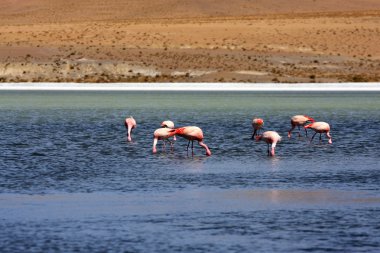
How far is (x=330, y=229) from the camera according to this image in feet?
46.9

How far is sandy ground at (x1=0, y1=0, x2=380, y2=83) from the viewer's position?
95.0 metres

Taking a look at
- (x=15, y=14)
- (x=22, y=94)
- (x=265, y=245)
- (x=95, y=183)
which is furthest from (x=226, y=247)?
(x=15, y=14)

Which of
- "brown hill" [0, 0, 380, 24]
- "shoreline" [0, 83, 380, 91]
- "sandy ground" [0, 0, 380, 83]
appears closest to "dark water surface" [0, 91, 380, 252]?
"shoreline" [0, 83, 380, 91]

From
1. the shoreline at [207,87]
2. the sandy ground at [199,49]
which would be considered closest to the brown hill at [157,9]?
the sandy ground at [199,49]

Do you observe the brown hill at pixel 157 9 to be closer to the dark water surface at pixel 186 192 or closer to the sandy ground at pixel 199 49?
the sandy ground at pixel 199 49

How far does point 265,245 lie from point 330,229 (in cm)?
144

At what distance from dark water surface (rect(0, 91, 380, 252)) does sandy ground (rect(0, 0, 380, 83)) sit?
59180 millimetres

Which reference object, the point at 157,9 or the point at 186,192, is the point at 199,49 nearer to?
the point at 157,9

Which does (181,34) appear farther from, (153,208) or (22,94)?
(153,208)

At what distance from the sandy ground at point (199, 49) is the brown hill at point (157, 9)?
2.42m

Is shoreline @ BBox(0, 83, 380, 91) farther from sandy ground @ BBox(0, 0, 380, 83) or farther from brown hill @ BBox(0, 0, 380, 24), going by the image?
brown hill @ BBox(0, 0, 380, 24)

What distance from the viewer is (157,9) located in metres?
167

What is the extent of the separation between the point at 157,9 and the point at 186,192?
494ft

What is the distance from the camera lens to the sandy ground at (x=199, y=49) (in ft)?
312
